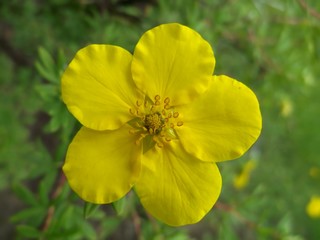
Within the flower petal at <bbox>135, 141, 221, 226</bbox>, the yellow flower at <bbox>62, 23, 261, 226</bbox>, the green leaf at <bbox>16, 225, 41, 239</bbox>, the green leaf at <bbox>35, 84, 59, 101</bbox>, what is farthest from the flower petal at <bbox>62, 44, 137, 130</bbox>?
the green leaf at <bbox>16, 225, 41, 239</bbox>

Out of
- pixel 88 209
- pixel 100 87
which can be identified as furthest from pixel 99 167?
pixel 100 87

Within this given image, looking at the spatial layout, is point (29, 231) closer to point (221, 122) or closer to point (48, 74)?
point (48, 74)

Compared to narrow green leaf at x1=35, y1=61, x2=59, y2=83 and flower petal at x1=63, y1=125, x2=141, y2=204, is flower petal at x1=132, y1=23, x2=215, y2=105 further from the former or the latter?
narrow green leaf at x1=35, y1=61, x2=59, y2=83

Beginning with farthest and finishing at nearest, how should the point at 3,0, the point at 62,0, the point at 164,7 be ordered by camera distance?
the point at 3,0 < the point at 62,0 < the point at 164,7

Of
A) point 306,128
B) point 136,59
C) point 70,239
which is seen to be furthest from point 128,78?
point 306,128

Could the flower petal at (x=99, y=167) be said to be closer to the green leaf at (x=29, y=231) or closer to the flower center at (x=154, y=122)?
the flower center at (x=154, y=122)

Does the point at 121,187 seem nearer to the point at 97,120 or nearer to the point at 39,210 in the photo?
the point at 97,120

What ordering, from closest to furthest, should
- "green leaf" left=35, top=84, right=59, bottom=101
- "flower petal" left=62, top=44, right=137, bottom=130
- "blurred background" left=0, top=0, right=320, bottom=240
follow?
"flower petal" left=62, top=44, right=137, bottom=130, "green leaf" left=35, top=84, right=59, bottom=101, "blurred background" left=0, top=0, right=320, bottom=240
